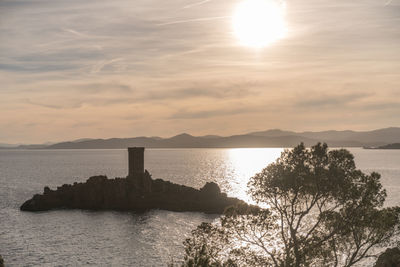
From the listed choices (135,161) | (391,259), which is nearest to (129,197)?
(135,161)

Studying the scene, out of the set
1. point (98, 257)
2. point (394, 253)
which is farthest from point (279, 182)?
point (98, 257)

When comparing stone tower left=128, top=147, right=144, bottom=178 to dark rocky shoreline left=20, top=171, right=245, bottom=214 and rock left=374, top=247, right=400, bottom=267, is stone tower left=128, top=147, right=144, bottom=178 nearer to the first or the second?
dark rocky shoreline left=20, top=171, right=245, bottom=214

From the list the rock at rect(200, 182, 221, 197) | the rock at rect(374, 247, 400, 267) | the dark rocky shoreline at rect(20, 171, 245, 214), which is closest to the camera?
the rock at rect(374, 247, 400, 267)

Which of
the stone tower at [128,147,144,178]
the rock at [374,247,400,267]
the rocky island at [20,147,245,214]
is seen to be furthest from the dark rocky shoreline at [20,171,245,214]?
the rock at [374,247,400,267]

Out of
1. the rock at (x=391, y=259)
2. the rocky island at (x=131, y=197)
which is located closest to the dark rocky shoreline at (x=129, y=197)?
the rocky island at (x=131, y=197)

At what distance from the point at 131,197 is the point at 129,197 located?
541mm

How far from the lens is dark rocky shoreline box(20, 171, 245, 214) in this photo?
107 meters

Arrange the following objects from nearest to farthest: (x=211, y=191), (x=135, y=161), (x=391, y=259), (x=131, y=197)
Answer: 1. (x=391, y=259)
2. (x=131, y=197)
3. (x=211, y=191)
4. (x=135, y=161)

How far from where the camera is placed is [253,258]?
34.9 metres

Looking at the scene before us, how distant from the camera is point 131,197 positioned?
367 ft

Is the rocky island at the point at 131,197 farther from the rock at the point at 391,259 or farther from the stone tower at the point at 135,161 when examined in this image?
the rock at the point at 391,259

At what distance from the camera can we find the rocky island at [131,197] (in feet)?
351

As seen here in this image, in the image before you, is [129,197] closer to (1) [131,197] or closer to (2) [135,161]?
(1) [131,197]

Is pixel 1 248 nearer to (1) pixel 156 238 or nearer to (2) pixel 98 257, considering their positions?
(2) pixel 98 257
